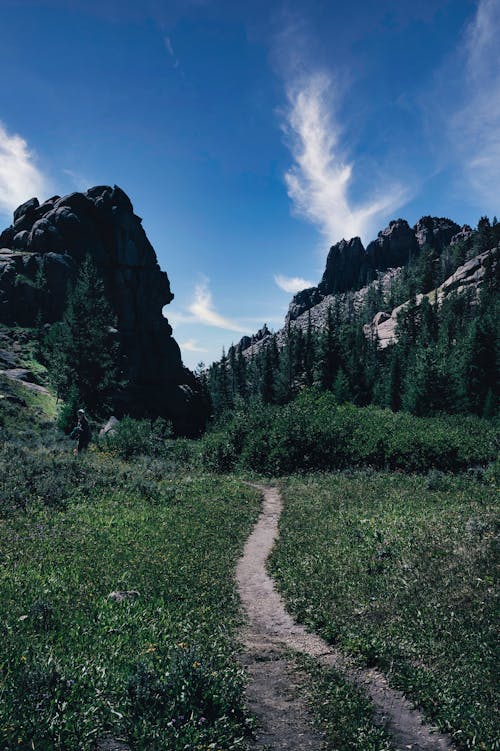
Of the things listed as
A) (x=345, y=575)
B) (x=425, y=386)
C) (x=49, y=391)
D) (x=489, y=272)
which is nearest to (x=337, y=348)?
(x=425, y=386)

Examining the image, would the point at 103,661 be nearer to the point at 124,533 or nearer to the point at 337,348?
the point at 124,533

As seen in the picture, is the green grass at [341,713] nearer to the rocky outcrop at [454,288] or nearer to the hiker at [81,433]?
the hiker at [81,433]

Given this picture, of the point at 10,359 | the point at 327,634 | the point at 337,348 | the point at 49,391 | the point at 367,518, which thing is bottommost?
the point at 327,634

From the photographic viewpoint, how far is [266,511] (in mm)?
20500

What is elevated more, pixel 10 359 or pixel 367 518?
pixel 10 359

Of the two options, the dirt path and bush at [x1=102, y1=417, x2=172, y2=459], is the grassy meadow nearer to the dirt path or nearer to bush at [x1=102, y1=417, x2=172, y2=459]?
the dirt path

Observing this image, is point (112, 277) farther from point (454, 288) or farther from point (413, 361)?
point (454, 288)

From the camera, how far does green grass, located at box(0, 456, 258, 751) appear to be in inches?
194

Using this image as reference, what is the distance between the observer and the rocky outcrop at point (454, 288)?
5078 inches

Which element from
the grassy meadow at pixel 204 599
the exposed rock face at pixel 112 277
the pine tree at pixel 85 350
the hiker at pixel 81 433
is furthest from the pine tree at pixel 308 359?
the grassy meadow at pixel 204 599

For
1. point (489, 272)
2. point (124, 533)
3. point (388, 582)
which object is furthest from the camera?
point (489, 272)

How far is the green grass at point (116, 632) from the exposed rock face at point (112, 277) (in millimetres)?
60209

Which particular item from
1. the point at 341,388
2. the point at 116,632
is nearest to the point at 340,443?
the point at 116,632

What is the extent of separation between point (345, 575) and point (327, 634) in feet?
8.89
